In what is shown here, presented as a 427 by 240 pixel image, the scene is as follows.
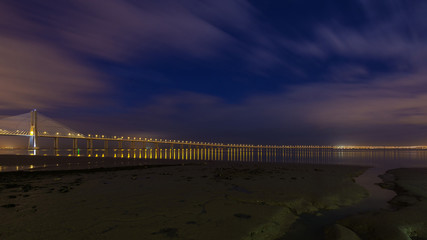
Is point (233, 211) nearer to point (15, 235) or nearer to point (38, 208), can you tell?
point (15, 235)

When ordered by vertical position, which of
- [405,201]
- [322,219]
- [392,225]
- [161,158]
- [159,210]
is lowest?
[161,158]

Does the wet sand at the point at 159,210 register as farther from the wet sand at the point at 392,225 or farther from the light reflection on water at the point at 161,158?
the light reflection on water at the point at 161,158

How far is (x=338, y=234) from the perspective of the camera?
4.70 m

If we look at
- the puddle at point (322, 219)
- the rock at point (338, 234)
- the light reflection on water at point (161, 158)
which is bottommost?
the light reflection on water at point (161, 158)

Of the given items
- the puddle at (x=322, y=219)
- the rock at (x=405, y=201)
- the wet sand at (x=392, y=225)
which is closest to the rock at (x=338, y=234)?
the puddle at (x=322, y=219)

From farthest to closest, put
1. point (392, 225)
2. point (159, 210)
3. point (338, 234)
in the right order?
point (159, 210) < point (392, 225) < point (338, 234)

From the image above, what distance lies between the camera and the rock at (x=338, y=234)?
15.0 ft

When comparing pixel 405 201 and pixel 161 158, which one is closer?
pixel 405 201

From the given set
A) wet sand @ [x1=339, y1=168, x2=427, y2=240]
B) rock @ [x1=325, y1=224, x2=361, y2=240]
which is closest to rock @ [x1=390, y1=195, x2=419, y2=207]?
wet sand @ [x1=339, y1=168, x2=427, y2=240]

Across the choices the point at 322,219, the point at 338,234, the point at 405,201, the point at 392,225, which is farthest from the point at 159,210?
the point at 405,201

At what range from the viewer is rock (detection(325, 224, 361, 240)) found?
4.56 metres

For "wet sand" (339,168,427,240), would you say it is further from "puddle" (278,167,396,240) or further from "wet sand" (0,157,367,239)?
"wet sand" (0,157,367,239)

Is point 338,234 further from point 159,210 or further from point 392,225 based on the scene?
point 159,210

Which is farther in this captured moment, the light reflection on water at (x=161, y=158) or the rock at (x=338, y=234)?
the light reflection on water at (x=161, y=158)
